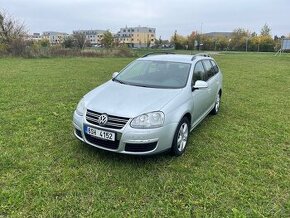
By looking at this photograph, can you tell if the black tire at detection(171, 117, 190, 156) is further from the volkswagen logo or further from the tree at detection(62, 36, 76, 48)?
the tree at detection(62, 36, 76, 48)

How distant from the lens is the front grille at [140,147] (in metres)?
3.33

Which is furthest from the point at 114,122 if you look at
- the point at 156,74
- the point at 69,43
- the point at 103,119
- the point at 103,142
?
the point at 69,43

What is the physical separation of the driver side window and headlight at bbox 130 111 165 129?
49.4 inches

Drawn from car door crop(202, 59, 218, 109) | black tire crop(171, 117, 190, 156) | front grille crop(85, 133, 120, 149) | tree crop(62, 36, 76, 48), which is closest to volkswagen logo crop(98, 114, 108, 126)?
front grille crop(85, 133, 120, 149)

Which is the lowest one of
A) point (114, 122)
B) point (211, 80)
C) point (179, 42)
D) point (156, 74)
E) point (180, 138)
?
point (180, 138)

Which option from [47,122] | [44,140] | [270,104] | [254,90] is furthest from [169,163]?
[254,90]

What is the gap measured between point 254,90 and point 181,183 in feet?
25.1

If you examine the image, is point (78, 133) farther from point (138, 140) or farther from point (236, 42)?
point (236, 42)

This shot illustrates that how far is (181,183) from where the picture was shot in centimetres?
321

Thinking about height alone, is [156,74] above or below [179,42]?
below

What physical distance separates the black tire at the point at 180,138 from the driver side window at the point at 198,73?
0.82 meters

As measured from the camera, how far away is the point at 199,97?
4508 mm

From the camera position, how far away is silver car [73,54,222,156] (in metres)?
3.31

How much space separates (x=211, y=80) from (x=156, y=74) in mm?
1501
